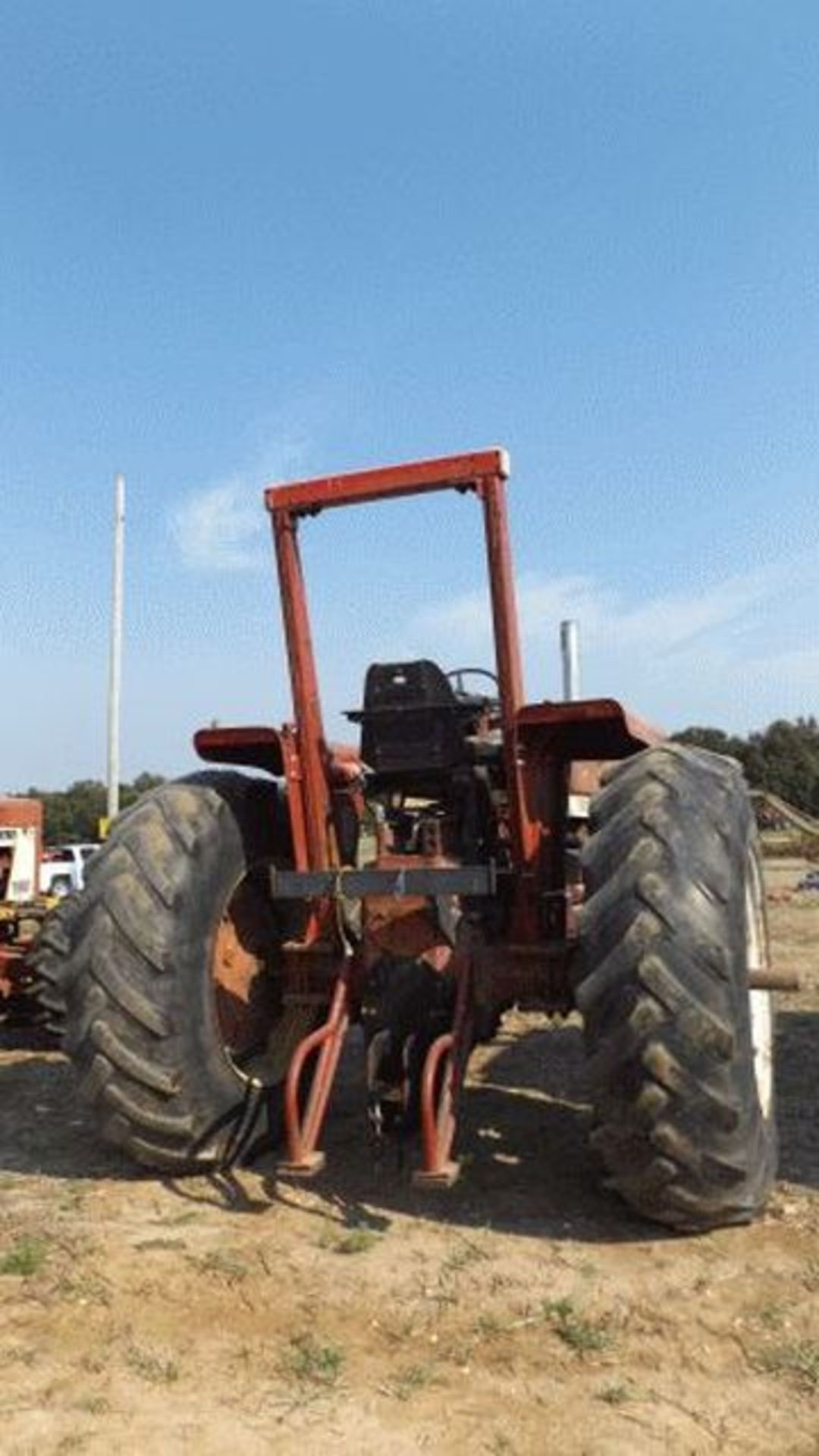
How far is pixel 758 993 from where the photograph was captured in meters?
5.58

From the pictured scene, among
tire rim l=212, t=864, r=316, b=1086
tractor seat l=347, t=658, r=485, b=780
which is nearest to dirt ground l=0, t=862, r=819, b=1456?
tire rim l=212, t=864, r=316, b=1086

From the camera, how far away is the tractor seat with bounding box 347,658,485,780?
5.51 m

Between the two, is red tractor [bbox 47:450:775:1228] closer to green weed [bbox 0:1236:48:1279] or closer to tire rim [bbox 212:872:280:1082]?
tire rim [bbox 212:872:280:1082]

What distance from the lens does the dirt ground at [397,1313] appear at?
3.22m

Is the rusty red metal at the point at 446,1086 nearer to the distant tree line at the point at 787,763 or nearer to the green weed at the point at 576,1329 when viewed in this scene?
the green weed at the point at 576,1329

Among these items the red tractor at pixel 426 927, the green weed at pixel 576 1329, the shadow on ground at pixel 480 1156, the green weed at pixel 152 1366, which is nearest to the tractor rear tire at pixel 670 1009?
the red tractor at pixel 426 927

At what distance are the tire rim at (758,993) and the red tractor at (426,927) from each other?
2 centimetres

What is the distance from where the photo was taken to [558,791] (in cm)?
559

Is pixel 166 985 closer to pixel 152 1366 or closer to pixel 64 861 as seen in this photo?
pixel 152 1366

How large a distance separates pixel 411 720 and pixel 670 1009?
1828mm

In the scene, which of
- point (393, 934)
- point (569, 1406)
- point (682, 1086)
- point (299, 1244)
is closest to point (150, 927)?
point (393, 934)

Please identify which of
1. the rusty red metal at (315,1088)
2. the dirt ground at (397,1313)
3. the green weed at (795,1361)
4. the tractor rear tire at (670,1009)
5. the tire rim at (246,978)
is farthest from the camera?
the tire rim at (246,978)

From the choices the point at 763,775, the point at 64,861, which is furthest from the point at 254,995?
the point at 763,775

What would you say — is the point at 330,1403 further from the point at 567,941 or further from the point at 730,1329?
the point at 567,941
